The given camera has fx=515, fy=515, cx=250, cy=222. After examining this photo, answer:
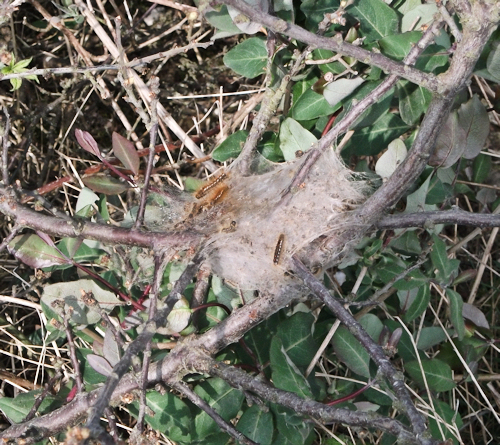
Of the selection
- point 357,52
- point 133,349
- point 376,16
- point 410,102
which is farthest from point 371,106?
point 133,349

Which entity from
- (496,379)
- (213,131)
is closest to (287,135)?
(213,131)

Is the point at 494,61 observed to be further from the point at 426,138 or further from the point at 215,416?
the point at 215,416

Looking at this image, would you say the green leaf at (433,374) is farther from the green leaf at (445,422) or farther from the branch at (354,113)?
the branch at (354,113)

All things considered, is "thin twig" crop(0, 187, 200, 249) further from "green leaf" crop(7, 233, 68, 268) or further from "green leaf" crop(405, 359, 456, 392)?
"green leaf" crop(405, 359, 456, 392)

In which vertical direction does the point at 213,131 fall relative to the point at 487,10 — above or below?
below

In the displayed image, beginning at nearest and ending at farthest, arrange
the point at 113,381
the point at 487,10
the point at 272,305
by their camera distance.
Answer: the point at 113,381, the point at 487,10, the point at 272,305

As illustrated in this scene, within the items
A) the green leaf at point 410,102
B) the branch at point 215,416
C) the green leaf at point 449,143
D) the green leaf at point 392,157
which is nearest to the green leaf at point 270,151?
the green leaf at point 392,157

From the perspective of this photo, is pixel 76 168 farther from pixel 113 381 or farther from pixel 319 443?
pixel 319 443
